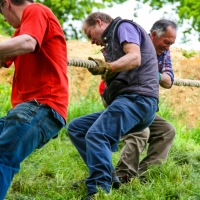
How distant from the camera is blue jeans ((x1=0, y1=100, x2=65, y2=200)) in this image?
3783mm

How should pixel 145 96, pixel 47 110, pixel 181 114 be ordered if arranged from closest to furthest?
pixel 47 110
pixel 145 96
pixel 181 114

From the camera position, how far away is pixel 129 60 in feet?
14.3

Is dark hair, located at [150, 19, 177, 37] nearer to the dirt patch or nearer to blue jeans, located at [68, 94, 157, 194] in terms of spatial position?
blue jeans, located at [68, 94, 157, 194]

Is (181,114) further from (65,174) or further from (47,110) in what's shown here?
(47,110)

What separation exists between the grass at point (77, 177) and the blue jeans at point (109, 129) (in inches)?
6.6

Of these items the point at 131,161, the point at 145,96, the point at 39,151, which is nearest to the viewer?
the point at 145,96

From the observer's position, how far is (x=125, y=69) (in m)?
4.40

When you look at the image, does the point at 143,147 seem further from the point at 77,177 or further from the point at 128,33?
the point at 128,33

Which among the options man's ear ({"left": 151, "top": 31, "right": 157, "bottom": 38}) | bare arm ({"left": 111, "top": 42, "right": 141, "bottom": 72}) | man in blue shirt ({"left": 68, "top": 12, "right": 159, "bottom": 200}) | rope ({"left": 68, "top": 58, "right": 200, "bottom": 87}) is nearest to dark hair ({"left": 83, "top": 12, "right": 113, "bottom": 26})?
man in blue shirt ({"left": 68, "top": 12, "right": 159, "bottom": 200})

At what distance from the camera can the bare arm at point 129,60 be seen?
4.36m

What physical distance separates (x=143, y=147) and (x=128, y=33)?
1.32m

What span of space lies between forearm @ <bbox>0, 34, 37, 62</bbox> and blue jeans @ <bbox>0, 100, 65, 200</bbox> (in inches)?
14.7

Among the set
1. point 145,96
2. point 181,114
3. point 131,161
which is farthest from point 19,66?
point 181,114

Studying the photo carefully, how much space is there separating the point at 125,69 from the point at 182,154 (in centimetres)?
232
